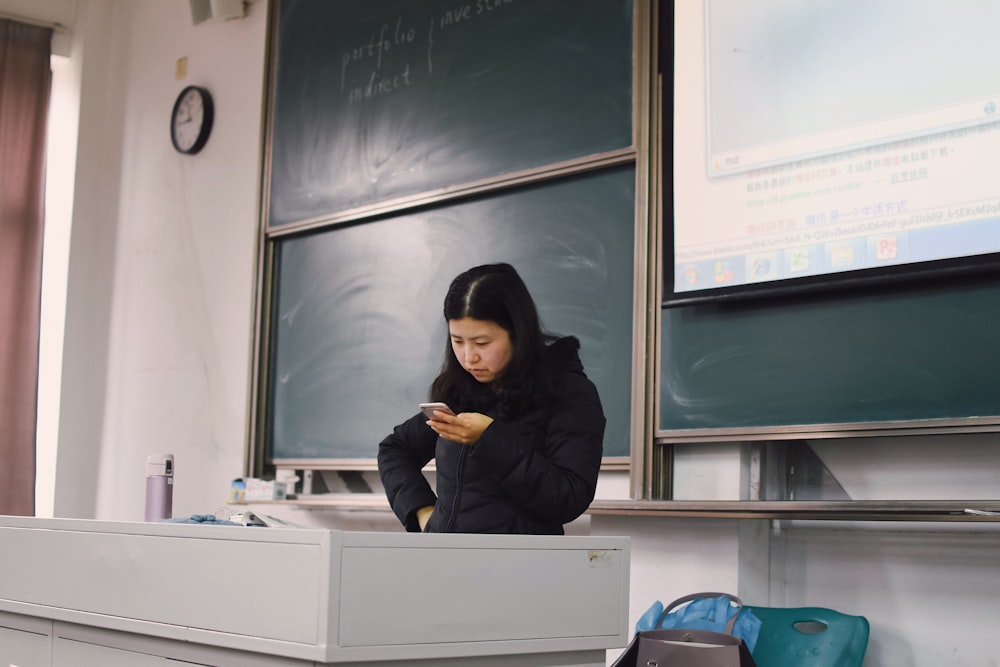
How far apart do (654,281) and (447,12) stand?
4.22 feet

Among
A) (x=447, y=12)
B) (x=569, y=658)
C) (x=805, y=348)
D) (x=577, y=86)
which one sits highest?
(x=447, y=12)

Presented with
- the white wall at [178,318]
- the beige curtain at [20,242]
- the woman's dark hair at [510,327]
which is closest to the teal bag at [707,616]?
the white wall at [178,318]

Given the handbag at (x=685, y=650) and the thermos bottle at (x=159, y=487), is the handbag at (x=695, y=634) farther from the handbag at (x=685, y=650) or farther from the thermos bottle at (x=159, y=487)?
the thermos bottle at (x=159, y=487)

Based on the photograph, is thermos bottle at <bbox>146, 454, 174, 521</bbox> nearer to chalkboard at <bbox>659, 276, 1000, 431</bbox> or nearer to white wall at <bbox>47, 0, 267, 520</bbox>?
chalkboard at <bbox>659, 276, 1000, 431</bbox>

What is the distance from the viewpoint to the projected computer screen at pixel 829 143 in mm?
2227

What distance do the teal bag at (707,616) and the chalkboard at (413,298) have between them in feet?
1.51

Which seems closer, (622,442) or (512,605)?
(512,605)

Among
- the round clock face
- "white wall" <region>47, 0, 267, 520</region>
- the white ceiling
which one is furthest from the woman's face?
the white ceiling

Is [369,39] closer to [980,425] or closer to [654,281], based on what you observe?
[654,281]

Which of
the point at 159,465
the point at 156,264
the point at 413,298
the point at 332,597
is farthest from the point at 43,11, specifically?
the point at 332,597

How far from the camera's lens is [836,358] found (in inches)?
95.1

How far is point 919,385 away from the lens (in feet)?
7.51

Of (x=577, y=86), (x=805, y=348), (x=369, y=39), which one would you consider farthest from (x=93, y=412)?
(x=805, y=348)

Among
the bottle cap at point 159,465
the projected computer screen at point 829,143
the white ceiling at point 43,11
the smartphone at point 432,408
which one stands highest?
the white ceiling at point 43,11
